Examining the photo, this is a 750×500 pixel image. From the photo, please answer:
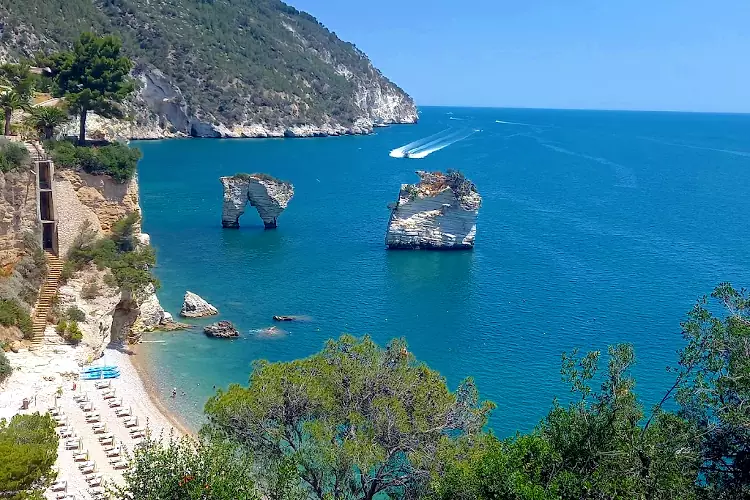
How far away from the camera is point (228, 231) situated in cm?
6003

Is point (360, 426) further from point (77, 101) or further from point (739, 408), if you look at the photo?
point (77, 101)

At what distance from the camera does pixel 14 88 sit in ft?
102

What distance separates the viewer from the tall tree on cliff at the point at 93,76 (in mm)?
32031

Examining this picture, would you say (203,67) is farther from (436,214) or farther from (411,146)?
(436,214)

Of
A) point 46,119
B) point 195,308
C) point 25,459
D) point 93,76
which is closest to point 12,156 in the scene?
point 46,119

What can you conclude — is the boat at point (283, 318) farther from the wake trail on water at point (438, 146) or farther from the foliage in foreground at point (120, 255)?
the wake trail on water at point (438, 146)

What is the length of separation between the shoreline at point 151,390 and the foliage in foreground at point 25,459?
7.93 meters

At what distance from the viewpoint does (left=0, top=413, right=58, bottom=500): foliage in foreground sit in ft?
44.1

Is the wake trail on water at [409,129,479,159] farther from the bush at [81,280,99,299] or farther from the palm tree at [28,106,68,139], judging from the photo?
the bush at [81,280,99,299]

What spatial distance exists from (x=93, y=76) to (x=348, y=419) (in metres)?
25.4

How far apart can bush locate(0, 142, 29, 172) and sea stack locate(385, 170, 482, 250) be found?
29842 mm

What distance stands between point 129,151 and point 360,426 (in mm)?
23288

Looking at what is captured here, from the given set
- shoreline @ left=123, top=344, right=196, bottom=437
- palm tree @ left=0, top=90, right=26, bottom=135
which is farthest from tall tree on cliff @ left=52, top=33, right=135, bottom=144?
shoreline @ left=123, top=344, right=196, bottom=437

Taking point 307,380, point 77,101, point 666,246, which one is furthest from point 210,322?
point 666,246
